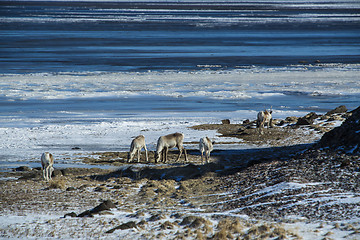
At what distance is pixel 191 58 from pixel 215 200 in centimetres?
3825

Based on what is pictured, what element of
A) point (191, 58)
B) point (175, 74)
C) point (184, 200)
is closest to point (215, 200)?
point (184, 200)

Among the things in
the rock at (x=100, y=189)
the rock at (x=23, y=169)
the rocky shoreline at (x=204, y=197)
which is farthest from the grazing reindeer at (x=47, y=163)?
the rock at (x=100, y=189)

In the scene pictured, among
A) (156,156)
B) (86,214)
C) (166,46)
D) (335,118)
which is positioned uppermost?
(166,46)

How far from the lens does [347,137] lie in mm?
16656

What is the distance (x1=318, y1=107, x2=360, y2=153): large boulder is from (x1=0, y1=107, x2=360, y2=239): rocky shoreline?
37 millimetres

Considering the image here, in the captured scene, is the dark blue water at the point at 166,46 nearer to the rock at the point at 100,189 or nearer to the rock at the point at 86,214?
the rock at the point at 100,189

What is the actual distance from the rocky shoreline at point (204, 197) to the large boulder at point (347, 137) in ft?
0.12

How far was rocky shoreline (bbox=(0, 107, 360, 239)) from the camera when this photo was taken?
11.5 metres

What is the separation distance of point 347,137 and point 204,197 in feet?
17.6

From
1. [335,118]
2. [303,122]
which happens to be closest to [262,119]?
[303,122]

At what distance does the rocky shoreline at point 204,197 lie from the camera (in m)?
11.5

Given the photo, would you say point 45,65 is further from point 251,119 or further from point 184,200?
point 184,200

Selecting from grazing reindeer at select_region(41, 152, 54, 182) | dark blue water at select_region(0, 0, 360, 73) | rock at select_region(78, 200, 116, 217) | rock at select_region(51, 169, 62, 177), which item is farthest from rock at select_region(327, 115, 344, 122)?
dark blue water at select_region(0, 0, 360, 73)

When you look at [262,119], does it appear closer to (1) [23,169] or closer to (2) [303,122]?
(2) [303,122]
